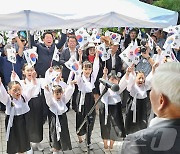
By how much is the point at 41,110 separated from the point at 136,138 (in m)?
2.96

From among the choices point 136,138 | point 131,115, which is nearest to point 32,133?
point 131,115

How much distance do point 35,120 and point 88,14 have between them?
1700 millimetres

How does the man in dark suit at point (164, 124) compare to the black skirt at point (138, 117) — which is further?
the black skirt at point (138, 117)

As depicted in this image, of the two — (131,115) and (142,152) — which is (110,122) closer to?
(131,115)

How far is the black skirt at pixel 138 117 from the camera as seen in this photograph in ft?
13.7

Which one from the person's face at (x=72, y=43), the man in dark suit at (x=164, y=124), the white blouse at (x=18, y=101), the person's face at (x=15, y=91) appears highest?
the person's face at (x=72, y=43)

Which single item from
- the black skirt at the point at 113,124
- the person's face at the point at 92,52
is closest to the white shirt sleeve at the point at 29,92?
the black skirt at the point at 113,124

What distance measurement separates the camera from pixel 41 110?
4.05 meters

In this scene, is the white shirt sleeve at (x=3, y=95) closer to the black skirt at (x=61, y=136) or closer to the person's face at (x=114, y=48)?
the black skirt at (x=61, y=136)

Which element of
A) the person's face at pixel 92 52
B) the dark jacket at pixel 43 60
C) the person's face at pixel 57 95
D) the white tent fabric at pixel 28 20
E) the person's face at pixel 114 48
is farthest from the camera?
the person's face at pixel 114 48

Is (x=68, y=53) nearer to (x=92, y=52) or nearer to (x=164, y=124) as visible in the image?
(x=92, y=52)

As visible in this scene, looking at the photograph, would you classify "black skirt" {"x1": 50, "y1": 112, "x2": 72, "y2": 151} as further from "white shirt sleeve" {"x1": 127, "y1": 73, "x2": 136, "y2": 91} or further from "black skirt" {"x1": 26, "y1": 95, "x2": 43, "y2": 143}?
"white shirt sleeve" {"x1": 127, "y1": 73, "x2": 136, "y2": 91}

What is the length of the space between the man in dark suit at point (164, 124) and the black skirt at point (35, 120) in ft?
9.17

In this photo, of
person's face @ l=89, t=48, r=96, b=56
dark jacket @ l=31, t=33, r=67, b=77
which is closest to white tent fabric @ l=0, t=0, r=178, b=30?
person's face @ l=89, t=48, r=96, b=56
